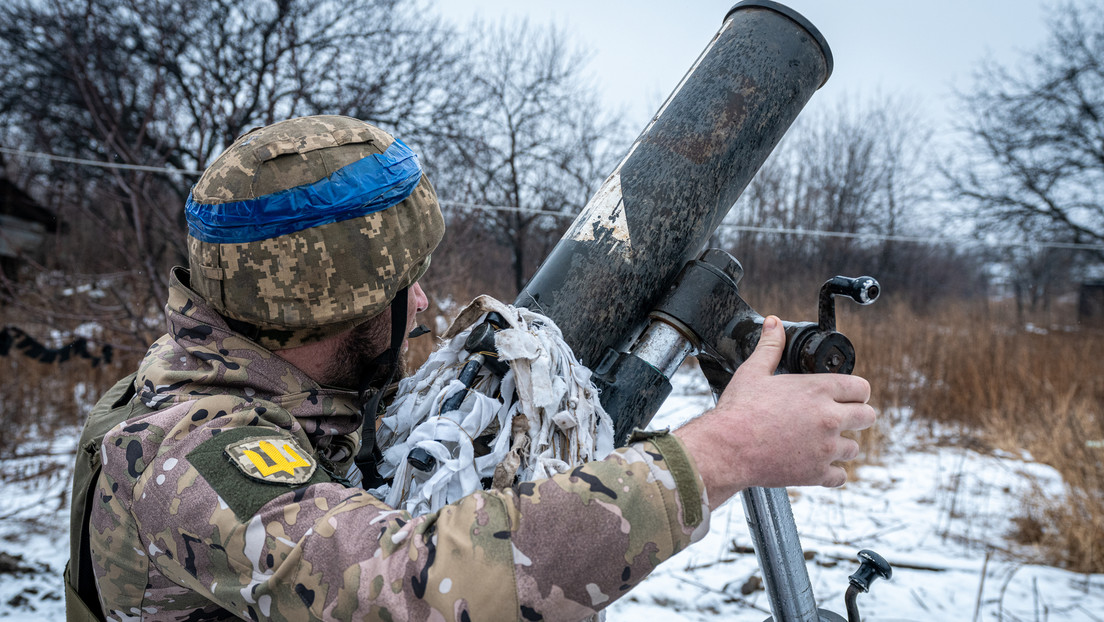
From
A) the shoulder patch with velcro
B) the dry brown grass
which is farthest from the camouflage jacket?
the dry brown grass

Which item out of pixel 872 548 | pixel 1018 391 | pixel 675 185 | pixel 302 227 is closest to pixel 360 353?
pixel 302 227

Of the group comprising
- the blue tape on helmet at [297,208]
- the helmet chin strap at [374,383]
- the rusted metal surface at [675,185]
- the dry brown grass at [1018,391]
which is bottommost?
the helmet chin strap at [374,383]

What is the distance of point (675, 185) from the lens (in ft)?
4.30

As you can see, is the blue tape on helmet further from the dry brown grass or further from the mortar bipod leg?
the dry brown grass

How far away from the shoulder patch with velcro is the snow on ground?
2.83m

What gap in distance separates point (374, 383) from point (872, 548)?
3.83 meters

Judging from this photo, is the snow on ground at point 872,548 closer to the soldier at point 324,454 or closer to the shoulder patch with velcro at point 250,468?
the soldier at point 324,454

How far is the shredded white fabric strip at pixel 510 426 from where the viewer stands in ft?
3.52

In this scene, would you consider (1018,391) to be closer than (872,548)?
No

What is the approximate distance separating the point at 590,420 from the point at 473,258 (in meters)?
6.95

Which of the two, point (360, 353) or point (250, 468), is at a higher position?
point (360, 353)

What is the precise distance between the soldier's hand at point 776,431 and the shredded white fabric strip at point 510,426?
10.1 inches

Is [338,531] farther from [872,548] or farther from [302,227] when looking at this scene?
[872,548]

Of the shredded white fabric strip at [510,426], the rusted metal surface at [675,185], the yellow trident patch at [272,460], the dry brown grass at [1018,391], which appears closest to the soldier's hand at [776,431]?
the shredded white fabric strip at [510,426]
